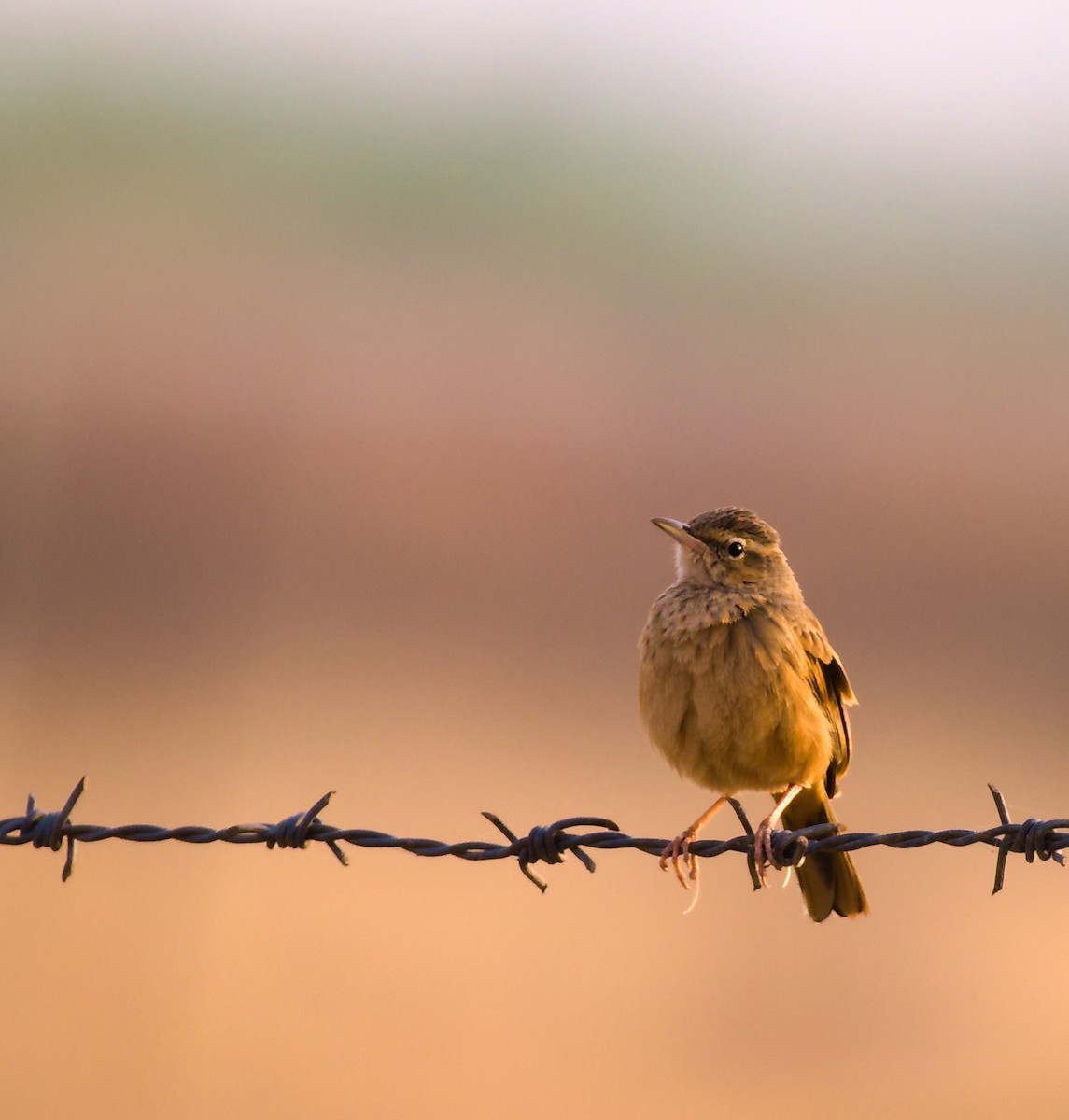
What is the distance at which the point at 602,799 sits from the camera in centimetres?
1428

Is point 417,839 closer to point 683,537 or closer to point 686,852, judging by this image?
point 686,852

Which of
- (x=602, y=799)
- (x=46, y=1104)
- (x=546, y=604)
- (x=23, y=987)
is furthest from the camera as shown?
(x=546, y=604)

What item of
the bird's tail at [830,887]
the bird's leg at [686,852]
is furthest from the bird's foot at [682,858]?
Result: the bird's tail at [830,887]

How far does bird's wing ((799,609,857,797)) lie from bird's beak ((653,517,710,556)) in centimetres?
54

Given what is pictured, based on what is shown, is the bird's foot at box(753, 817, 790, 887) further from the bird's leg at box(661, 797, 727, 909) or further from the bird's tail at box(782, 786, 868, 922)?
the bird's tail at box(782, 786, 868, 922)

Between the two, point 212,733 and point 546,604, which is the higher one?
point 546,604

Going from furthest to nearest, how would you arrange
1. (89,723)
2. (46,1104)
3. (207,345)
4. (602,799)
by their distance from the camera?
(207,345) → (89,723) → (602,799) → (46,1104)

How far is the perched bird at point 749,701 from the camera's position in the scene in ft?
18.6

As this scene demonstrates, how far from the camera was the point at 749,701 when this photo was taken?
5.65m

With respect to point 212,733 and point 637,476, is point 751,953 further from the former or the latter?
point 637,476

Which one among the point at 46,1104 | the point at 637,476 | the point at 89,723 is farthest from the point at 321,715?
the point at 46,1104

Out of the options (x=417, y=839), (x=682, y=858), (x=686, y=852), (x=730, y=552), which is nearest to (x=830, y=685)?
(x=730, y=552)

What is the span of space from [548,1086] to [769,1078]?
178 cm

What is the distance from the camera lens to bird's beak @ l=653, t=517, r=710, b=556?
6.34 meters
